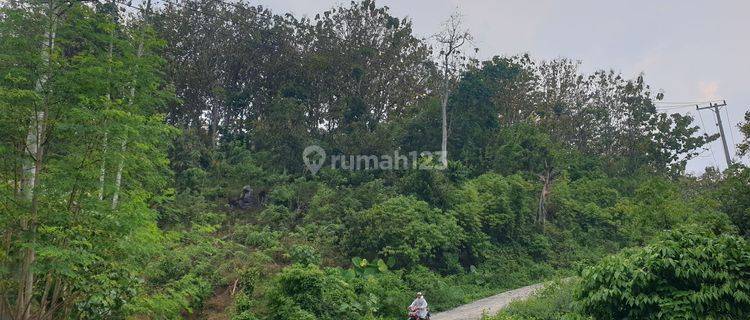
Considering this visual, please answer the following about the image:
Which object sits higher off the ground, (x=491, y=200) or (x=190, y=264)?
(x=491, y=200)

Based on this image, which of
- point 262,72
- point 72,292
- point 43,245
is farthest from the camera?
point 262,72

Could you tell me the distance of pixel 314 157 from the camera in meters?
25.5

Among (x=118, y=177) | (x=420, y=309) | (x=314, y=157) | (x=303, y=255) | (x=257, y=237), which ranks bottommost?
(x=420, y=309)

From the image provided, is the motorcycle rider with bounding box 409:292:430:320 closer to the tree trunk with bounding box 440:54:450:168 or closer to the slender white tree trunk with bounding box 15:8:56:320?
the slender white tree trunk with bounding box 15:8:56:320

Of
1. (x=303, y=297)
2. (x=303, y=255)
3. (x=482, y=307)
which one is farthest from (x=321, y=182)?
(x=303, y=297)

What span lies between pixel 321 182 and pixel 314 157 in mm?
2525

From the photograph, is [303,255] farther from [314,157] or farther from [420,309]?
[314,157]

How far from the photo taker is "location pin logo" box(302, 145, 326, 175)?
82.6 ft

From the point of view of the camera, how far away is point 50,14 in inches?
299

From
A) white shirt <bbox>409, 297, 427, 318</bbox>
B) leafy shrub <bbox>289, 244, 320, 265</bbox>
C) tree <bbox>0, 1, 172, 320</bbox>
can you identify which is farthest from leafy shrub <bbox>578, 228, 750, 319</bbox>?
leafy shrub <bbox>289, 244, 320, 265</bbox>

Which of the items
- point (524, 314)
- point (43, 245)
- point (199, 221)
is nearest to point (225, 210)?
point (199, 221)

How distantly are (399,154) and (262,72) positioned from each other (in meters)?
7.76

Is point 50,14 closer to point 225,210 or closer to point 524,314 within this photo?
point 524,314

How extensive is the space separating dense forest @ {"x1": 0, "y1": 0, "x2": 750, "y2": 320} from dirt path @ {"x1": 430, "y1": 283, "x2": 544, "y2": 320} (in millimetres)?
642
